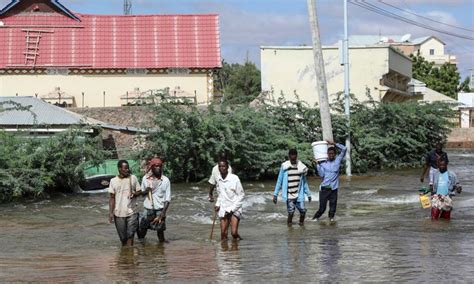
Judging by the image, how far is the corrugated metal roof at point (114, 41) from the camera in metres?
51.4

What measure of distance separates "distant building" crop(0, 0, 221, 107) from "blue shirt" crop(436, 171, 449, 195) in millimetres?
33253

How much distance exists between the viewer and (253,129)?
106ft

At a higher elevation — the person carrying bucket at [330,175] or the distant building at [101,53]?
the distant building at [101,53]

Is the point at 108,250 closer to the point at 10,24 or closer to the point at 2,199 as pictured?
the point at 2,199

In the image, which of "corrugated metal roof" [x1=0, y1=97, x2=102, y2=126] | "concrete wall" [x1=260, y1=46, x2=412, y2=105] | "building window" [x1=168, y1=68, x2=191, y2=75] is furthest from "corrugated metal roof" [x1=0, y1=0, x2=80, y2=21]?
"corrugated metal roof" [x1=0, y1=97, x2=102, y2=126]

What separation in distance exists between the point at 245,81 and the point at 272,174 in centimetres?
5827

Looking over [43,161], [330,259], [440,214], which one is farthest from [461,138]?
[330,259]

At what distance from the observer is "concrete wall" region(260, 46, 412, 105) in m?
54.1

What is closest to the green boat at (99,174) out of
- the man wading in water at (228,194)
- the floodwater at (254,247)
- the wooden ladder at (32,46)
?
the floodwater at (254,247)

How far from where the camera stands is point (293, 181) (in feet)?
56.9

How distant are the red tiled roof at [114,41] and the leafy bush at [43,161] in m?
24.6

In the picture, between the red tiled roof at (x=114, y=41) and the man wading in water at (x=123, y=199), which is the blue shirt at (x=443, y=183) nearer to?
the man wading in water at (x=123, y=199)

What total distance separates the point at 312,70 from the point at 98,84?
535 inches

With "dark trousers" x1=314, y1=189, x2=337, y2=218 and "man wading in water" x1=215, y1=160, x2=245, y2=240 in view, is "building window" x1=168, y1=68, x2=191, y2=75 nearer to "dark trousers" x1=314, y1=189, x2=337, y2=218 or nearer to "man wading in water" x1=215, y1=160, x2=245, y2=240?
"dark trousers" x1=314, y1=189, x2=337, y2=218
